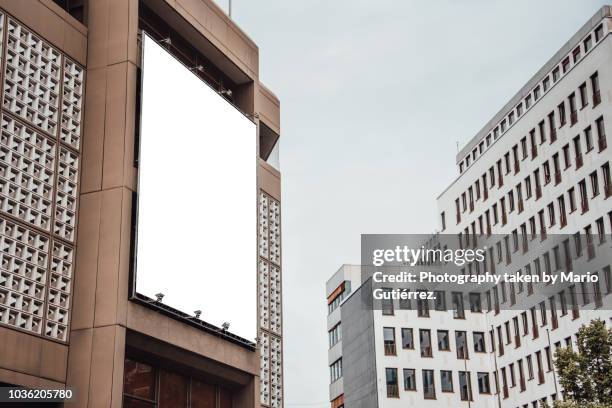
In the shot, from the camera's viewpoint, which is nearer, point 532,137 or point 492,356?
point 532,137

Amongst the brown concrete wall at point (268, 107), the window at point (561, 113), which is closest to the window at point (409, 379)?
the window at point (561, 113)

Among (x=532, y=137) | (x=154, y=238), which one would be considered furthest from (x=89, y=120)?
(x=532, y=137)

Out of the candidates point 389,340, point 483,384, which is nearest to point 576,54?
point 389,340

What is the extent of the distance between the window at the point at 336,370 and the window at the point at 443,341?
14.8 meters

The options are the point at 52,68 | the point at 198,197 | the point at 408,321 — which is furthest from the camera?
the point at 408,321

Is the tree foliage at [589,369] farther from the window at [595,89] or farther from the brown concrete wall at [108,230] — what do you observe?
the window at [595,89]

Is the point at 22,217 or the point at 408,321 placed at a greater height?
the point at 408,321

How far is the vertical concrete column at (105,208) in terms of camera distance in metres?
23.5

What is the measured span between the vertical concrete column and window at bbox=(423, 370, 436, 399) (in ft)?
205

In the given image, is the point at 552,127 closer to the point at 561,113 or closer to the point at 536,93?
the point at 561,113

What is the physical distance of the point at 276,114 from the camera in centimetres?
3775

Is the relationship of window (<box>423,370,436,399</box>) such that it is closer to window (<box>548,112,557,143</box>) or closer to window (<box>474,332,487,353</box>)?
window (<box>474,332,487,353</box>)

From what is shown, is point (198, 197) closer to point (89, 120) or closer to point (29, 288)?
point (89, 120)

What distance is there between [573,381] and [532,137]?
111ft
